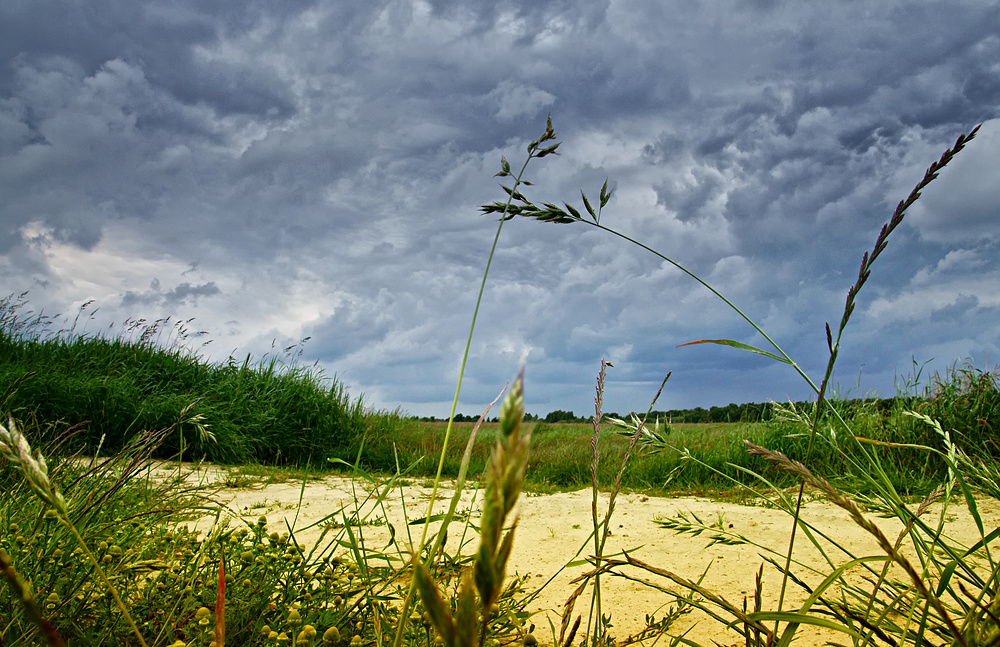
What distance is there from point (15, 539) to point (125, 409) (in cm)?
671

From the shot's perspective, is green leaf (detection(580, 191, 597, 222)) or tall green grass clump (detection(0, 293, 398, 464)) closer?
green leaf (detection(580, 191, 597, 222))

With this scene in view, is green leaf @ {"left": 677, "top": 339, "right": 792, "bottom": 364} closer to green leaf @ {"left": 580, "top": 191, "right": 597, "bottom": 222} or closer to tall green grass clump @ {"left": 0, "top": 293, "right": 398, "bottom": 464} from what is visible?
green leaf @ {"left": 580, "top": 191, "right": 597, "bottom": 222}

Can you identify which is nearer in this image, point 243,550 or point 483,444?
point 243,550

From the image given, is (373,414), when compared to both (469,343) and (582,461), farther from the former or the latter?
(469,343)

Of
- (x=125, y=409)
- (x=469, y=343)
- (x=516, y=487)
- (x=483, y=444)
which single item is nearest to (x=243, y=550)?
(x=469, y=343)

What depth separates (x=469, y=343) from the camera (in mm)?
1102

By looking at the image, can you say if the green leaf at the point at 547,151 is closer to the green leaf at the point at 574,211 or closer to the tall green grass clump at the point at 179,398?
the green leaf at the point at 574,211

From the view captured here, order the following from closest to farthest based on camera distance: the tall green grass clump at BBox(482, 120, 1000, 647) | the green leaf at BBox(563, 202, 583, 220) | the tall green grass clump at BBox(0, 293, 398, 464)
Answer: the tall green grass clump at BBox(482, 120, 1000, 647)
the green leaf at BBox(563, 202, 583, 220)
the tall green grass clump at BBox(0, 293, 398, 464)

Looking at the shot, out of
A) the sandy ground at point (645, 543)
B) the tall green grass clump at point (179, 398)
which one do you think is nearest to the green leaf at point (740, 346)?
the sandy ground at point (645, 543)

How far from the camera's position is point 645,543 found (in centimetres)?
317

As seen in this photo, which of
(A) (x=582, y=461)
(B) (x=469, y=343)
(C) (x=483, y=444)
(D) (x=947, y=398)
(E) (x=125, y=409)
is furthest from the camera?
(C) (x=483, y=444)

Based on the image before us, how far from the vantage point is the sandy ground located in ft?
6.81

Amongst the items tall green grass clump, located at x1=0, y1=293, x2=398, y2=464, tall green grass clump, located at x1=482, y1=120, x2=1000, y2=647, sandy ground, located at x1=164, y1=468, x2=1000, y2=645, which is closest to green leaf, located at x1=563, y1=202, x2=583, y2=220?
tall green grass clump, located at x1=482, y1=120, x2=1000, y2=647

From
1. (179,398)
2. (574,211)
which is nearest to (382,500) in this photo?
(574,211)
